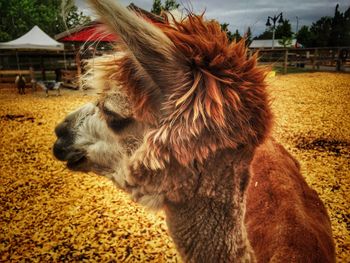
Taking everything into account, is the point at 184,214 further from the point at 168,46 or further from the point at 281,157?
the point at 281,157

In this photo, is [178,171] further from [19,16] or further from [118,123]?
[19,16]

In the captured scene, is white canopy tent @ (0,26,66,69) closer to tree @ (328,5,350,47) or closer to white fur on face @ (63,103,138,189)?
white fur on face @ (63,103,138,189)

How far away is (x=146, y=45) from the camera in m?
1.05

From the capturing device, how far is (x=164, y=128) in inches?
53.5

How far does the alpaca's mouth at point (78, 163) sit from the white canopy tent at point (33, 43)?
55.9 ft

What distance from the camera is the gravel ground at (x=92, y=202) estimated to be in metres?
3.60

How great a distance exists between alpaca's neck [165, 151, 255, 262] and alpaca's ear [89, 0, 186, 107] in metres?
0.50

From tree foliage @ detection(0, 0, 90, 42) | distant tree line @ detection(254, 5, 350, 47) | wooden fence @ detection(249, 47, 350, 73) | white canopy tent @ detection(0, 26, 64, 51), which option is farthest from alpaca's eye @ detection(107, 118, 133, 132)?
tree foliage @ detection(0, 0, 90, 42)

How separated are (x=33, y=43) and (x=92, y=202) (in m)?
15.6

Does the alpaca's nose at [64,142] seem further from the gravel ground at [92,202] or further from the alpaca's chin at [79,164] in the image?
the gravel ground at [92,202]

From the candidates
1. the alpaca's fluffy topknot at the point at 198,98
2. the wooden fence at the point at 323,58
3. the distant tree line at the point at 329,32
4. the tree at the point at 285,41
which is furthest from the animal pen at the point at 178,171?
the tree at the point at 285,41

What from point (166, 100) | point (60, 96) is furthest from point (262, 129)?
point (60, 96)

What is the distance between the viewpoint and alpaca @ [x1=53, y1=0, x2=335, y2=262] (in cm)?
129

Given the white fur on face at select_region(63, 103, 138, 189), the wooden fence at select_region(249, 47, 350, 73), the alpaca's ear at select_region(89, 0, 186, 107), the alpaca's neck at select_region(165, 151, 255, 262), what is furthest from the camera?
the wooden fence at select_region(249, 47, 350, 73)
